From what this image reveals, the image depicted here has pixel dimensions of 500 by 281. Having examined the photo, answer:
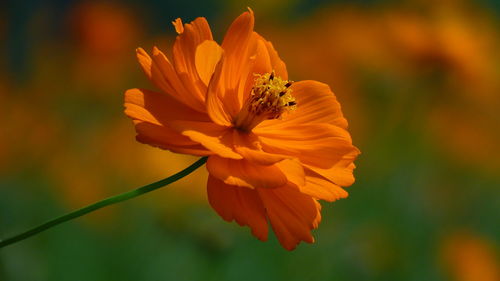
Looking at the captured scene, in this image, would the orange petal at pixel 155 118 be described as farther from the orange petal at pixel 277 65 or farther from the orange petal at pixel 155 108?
the orange petal at pixel 277 65

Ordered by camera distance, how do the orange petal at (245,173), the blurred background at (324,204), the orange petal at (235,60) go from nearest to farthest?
1. the orange petal at (245,173)
2. the orange petal at (235,60)
3. the blurred background at (324,204)

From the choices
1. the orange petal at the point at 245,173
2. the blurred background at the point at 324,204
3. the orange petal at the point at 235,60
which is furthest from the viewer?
the blurred background at the point at 324,204

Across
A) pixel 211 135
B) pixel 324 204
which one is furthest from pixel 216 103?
pixel 324 204

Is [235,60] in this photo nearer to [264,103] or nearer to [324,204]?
[264,103]

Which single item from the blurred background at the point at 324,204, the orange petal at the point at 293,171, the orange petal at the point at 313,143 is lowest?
the blurred background at the point at 324,204

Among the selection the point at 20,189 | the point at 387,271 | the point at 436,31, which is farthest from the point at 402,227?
the point at 20,189

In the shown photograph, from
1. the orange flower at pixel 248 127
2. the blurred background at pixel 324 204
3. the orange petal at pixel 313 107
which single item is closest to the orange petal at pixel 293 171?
the orange flower at pixel 248 127
